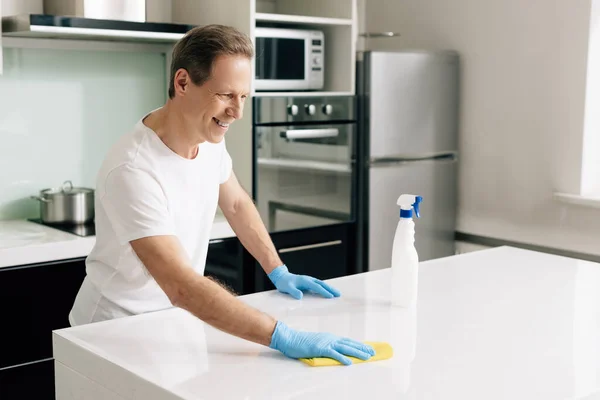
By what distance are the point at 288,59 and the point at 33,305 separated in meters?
1.45

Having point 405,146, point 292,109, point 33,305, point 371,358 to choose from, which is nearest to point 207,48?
point 371,358

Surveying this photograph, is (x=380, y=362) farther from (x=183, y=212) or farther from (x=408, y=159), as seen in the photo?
(x=408, y=159)

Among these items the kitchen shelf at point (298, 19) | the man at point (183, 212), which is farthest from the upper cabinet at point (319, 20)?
the man at point (183, 212)

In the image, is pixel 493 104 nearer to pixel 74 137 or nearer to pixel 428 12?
pixel 428 12

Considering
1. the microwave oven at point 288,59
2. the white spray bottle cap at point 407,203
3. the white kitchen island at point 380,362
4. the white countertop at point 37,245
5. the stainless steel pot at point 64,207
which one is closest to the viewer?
the white kitchen island at point 380,362

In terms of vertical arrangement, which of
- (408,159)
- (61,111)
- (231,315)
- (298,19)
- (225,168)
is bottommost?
(231,315)

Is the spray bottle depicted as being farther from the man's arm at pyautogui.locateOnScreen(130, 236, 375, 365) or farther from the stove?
the stove

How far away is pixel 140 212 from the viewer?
170cm

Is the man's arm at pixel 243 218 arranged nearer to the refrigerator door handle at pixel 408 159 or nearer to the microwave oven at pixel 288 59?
the microwave oven at pixel 288 59

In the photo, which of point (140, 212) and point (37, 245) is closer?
point (140, 212)

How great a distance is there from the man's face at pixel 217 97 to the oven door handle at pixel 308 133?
4.66 ft

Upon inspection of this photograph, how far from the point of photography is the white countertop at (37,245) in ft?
8.39

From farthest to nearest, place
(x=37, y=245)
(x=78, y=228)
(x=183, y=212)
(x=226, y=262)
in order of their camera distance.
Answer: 1. (x=226, y=262)
2. (x=78, y=228)
3. (x=37, y=245)
4. (x=183, y=212)

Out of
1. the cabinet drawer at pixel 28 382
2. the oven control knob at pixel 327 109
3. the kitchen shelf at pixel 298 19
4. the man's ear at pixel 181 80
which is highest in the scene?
the kitchen shelf at pixel 298 19
